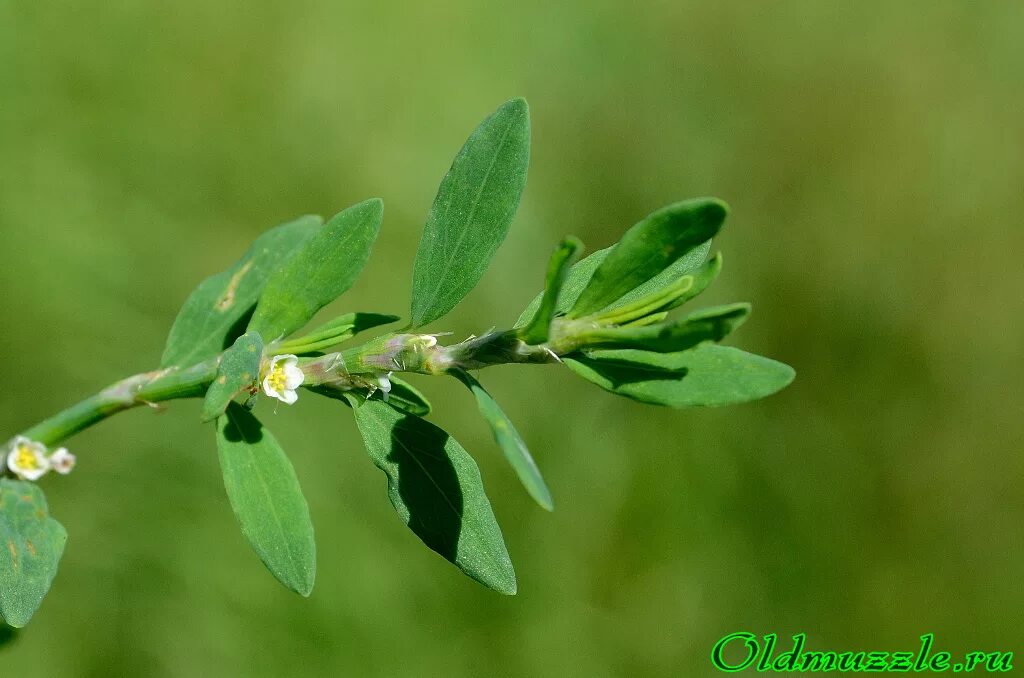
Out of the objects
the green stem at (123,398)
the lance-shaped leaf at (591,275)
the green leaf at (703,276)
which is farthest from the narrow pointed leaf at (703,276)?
the green stem at (123,398)

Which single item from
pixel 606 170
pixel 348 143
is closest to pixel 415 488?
pixel 348 143

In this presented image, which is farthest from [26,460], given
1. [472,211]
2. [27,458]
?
[472,211]

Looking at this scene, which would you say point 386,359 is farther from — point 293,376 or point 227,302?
point 227,302

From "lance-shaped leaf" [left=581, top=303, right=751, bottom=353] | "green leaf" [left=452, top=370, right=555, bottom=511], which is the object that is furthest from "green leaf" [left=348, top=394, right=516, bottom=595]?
"lance-shaped leaf" [left=581, top=303, right=751, bottom=353]

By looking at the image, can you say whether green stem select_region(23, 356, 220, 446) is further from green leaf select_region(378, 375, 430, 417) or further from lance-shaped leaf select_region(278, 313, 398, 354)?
green leaf select_region(378, 375, 430, 417)

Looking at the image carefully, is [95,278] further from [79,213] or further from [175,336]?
[175,336]
